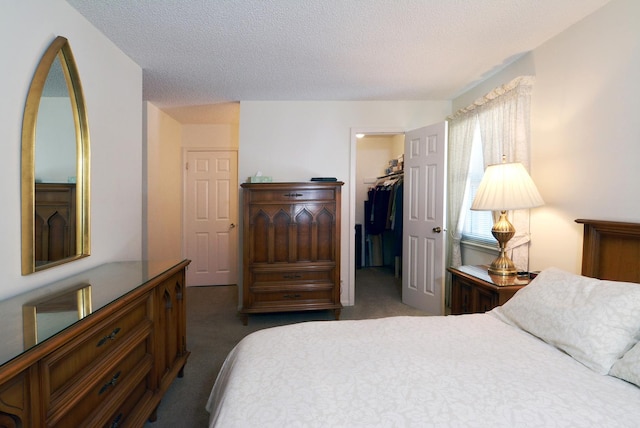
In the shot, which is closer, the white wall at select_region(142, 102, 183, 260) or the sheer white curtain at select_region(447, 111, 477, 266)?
the sheer white curtain at select_region(447, 111, 477, 266)

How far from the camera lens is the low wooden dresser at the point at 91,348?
32.0 inches

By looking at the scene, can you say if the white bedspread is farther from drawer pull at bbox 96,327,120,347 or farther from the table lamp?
the table lamp

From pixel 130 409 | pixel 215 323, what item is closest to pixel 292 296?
pixel 215 323

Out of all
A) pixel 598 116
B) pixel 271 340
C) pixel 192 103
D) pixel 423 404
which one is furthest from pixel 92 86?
pixel 598 116

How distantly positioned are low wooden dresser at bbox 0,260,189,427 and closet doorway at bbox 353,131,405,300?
11.3ft

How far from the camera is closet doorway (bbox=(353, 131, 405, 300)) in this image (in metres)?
4.64

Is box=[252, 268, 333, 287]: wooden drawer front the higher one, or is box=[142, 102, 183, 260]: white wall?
box=[142, 102, 183, 260]: white wall

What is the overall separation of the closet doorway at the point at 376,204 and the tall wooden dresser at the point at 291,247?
192cm

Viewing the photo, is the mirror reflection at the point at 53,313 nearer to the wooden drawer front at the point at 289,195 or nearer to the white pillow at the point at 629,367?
the wooden drawer front at the point at 289,195

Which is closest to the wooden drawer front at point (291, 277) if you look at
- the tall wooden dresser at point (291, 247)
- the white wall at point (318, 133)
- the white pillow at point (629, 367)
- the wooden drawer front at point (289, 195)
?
the tall wooden dresser at point (291, 247)

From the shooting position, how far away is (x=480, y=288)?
6.43ft

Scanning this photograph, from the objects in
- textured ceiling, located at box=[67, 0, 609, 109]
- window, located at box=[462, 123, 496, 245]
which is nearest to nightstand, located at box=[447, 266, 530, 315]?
window, located at box=[462, 123, 496, 245]

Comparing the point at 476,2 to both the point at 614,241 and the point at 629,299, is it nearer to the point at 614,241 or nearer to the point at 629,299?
the point at 614,241

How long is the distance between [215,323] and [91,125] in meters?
2.05
